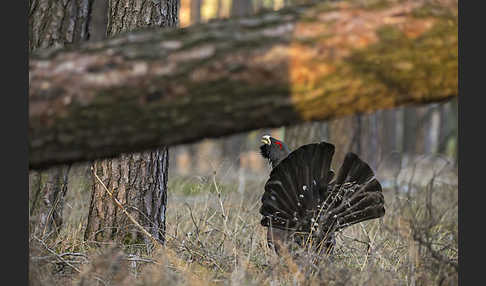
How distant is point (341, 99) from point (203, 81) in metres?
0.66

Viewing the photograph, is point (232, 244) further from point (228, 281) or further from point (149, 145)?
point (149, 145)

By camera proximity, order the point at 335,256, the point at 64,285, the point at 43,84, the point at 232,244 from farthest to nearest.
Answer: the point at 335,256
the point at 232,244
the point at 64,285
the point at 43,84

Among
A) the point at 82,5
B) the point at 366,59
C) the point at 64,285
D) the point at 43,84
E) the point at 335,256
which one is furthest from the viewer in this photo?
the point at 82,5

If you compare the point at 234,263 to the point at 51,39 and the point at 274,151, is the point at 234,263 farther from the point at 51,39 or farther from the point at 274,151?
the point at 51,39

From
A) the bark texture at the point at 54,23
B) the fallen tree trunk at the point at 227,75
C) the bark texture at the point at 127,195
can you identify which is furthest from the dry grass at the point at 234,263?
the bark texture at the point at 54,23

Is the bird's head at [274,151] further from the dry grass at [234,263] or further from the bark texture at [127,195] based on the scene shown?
the bark texture at [127,195]

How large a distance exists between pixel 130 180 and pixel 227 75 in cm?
222

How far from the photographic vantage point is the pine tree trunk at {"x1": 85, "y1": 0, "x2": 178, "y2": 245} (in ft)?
13.9

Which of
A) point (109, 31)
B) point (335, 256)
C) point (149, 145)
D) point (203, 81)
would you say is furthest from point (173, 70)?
point (335, 256)

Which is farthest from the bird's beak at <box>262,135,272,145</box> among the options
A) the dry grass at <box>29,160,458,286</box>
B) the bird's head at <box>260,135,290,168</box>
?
the dry grass at <box>29,160,458,286</box>

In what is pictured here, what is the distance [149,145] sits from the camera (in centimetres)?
243

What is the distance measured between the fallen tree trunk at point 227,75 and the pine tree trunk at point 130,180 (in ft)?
6.11

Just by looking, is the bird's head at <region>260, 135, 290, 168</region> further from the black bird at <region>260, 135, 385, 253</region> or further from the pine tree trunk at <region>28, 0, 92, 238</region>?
the pine tree trunk at <region>28, 0, 92, 238</region>

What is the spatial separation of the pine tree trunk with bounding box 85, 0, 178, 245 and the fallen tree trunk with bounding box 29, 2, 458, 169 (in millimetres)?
1861
